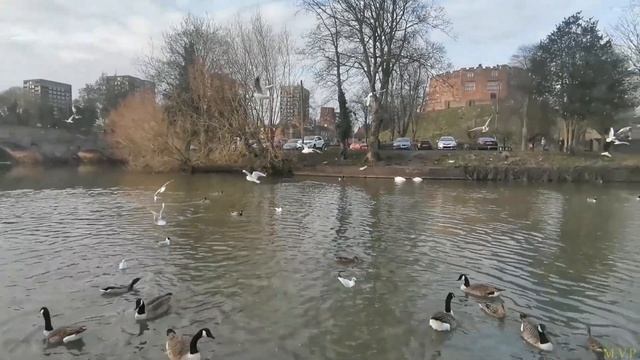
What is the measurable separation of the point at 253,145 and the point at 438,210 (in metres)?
26.4

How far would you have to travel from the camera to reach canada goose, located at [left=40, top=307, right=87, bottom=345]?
8.14m

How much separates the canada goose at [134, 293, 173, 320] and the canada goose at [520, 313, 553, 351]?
6106mm

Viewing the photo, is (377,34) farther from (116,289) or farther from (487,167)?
(116,289)

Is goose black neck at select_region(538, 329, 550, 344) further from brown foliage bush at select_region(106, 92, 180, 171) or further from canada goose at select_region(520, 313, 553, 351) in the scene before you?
brown foliage bush at select_region(106, 92, 180, 171)

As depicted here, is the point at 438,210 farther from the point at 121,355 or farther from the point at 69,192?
the point at 69,192

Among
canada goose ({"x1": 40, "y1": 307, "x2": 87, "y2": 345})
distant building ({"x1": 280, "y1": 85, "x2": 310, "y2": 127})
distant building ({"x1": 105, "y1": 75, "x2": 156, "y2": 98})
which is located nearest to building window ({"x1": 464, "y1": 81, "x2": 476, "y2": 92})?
distant building ({"x1": 280, "y1": 85, "x2": 310, "y2": 127})

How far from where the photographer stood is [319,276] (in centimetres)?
1185

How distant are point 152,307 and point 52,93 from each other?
90935 mm

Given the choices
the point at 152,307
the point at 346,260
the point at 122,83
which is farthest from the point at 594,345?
→ the point at 122,83

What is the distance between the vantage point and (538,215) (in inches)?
846

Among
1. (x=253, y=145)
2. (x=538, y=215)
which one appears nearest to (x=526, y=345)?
(x=538, y=215)

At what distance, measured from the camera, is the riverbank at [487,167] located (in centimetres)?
3791

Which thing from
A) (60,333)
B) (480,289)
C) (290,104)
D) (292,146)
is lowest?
(60,333)

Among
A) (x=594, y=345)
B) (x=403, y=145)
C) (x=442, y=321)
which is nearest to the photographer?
(x=594, y=345)
